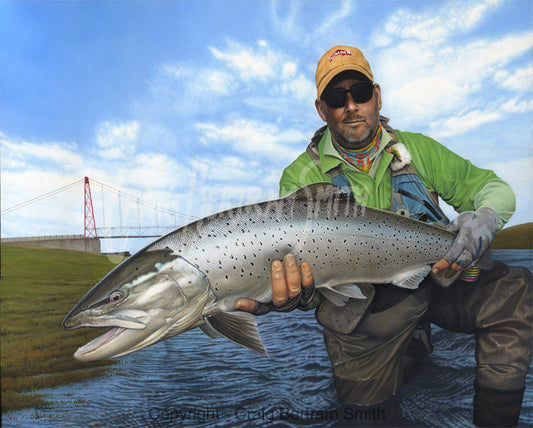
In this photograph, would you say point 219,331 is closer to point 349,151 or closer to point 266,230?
point 266,230

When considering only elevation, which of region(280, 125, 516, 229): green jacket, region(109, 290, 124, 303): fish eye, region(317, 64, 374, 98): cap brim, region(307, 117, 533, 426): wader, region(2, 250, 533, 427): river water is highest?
region(317, 64, 374, 98): cap brim

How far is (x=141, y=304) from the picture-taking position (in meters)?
1.61

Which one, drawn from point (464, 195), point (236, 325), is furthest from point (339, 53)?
point (236, 325)

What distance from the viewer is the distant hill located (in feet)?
7.98

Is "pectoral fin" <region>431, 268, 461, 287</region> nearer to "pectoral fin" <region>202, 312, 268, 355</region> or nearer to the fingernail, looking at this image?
the fingernail

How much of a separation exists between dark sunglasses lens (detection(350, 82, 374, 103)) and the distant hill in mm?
1265

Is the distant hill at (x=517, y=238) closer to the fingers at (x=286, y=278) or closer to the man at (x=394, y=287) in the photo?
the man at (x=394, y=287)

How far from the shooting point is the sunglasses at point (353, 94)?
229 cm

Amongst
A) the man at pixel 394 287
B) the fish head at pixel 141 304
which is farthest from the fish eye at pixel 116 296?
the man at pixel 394 287

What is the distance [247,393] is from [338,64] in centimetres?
240

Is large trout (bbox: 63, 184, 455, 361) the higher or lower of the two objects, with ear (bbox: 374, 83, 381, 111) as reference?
lower

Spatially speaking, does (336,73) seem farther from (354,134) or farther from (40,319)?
(40,319)

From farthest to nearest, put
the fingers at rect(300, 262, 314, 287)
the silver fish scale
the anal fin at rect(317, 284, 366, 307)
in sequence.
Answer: the anal fin at rect(317, 284, 366, 307) < the fingers at rect(300, 262, 314, 287) < the silver fish scale

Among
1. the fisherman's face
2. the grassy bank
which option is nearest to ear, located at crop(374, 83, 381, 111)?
the fisherman's face
